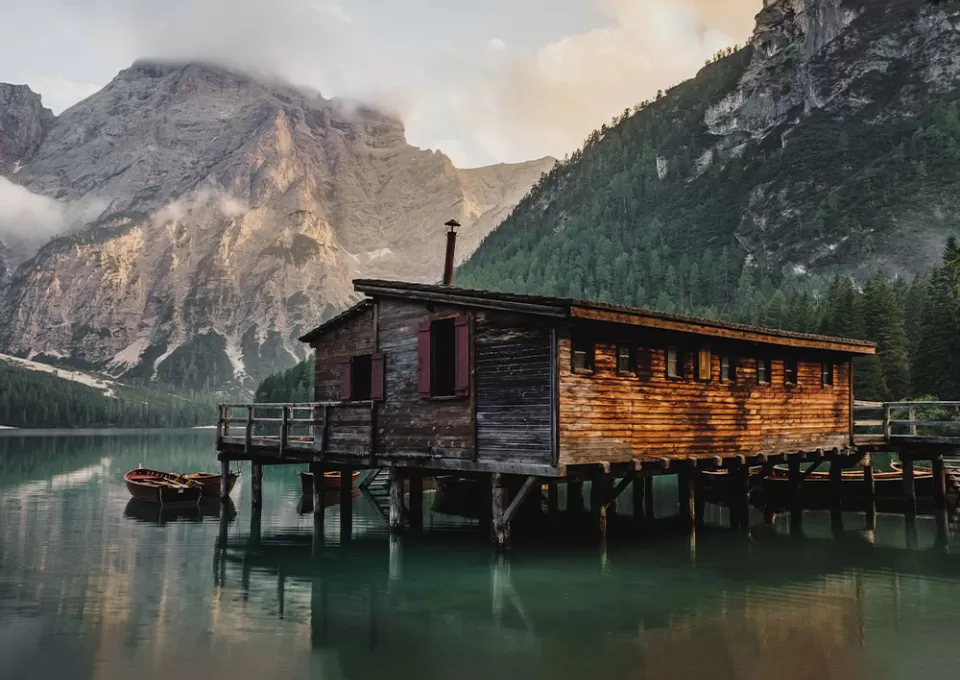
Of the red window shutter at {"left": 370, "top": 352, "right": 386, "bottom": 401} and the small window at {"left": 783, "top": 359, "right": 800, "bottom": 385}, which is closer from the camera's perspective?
the red window shutter at {"left": 370, "top": 352, "right": 386, "bottom": 401}

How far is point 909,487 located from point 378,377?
2237 cm

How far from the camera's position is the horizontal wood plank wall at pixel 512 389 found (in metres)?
20.4

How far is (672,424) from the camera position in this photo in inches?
923

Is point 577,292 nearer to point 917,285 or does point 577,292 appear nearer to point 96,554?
point 917,285

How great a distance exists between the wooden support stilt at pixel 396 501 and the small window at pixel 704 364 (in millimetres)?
9933

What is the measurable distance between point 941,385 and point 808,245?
366 feet

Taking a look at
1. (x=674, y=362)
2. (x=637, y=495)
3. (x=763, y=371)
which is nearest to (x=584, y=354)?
(x=674, y=362)

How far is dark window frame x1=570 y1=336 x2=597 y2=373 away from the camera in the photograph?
2077 cm

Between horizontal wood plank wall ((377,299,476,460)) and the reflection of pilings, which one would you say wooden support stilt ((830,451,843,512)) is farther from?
the reflection of pilings

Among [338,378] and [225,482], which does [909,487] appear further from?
[225,482]

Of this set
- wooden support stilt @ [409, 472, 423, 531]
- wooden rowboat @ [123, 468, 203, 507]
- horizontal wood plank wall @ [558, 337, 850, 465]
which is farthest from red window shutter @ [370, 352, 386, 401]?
wooden rowboat @ [123, 468, 203, 507]

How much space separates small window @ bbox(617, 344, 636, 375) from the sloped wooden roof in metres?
0.96

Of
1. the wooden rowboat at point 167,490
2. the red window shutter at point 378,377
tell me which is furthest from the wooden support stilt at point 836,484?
the wooden rowboat at point 167,490

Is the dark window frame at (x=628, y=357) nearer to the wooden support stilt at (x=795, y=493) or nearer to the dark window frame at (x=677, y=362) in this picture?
the dark window frame at (x=677, y=362)
